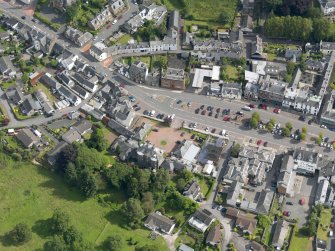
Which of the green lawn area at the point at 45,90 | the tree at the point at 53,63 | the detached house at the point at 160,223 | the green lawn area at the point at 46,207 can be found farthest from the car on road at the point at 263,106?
the tree at the point at 53,63

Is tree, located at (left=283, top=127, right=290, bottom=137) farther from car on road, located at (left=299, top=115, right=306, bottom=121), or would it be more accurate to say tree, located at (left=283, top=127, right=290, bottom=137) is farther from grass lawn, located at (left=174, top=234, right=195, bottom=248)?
grass lawn, located at (left=174, top=234, right=195, bottom=248)

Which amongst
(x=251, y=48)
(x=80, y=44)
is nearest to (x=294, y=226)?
(x=251, y=48)

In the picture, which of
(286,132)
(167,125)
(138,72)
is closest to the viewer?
(286,132)

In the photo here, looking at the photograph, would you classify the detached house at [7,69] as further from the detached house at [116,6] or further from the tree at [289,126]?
the tree at [289,126]

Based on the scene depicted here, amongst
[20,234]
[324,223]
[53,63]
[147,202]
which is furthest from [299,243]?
[53,63]

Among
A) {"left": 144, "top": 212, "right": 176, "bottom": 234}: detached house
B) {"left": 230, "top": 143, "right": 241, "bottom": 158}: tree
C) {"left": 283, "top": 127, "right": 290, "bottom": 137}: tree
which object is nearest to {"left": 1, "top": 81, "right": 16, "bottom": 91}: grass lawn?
{"left": 144, "top": 212, "right": 176, "bottom": 234}: detached house

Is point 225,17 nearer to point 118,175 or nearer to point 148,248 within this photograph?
point 118,175

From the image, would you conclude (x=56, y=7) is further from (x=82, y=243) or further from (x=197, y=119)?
(x=82, y=243)
